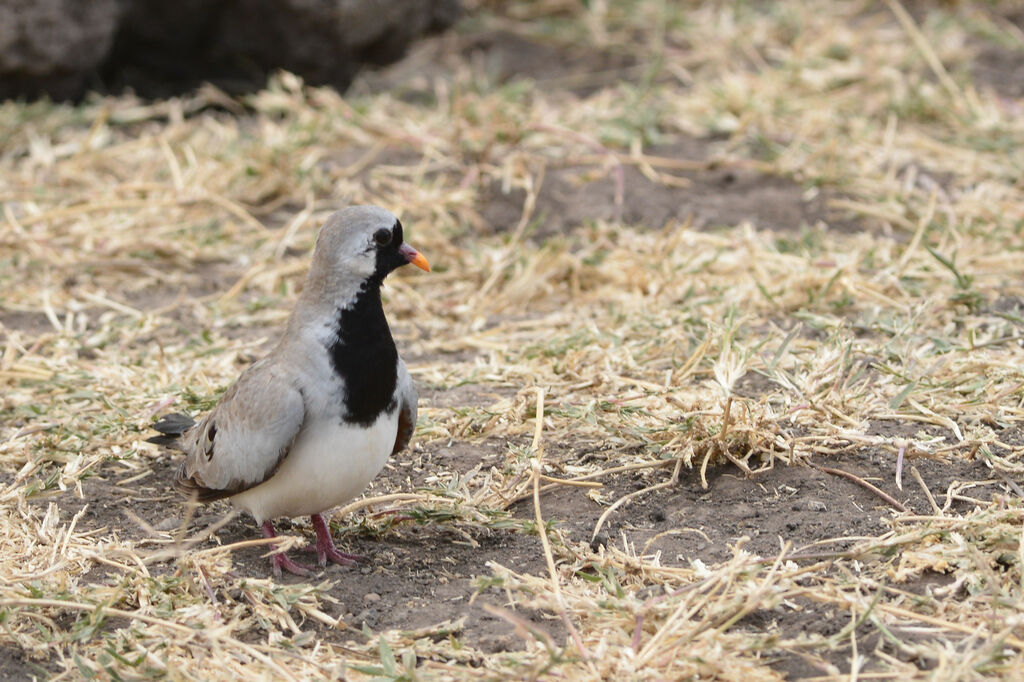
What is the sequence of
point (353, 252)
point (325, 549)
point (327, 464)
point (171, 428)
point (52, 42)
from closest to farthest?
1. point (327, 464)
2. point (353, 252)
3. point (325, 549)
4. point (171, 428)
5. point (52, 42)

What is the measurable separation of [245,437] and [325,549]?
0.42 metres

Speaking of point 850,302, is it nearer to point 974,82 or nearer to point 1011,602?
point 1011,602

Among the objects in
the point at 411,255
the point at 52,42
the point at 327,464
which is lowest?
the point at 327,464

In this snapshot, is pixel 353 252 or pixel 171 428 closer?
pixel 353 252

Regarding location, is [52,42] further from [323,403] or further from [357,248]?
[323,403]

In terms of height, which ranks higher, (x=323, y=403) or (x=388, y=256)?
(x=388, y=256)

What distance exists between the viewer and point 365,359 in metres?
3.61

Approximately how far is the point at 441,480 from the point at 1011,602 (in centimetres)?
179

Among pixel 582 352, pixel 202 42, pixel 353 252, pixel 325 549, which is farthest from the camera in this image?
pixel 202 42

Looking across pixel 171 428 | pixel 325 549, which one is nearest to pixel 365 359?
→ pixel 325 549

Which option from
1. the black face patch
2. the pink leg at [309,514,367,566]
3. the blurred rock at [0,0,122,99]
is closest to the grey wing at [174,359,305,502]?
the pink leg at [309,514,367,566]

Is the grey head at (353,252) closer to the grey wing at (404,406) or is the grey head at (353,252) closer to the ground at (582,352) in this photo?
the grey wing at (404,406)

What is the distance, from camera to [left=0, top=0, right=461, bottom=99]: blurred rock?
7961 mm

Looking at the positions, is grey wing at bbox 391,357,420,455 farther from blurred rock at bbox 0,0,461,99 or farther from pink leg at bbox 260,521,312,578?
blurred rock at bbox 0,0,461,99
